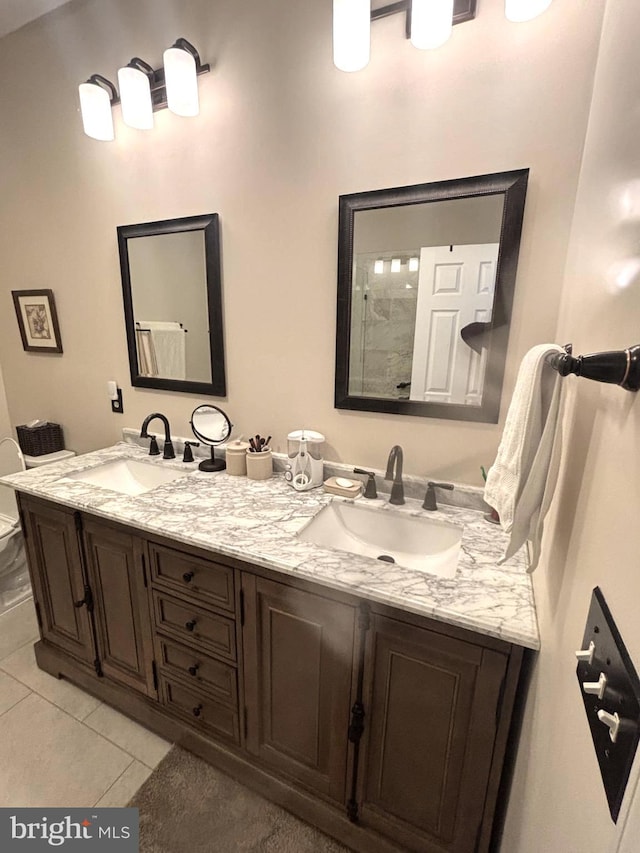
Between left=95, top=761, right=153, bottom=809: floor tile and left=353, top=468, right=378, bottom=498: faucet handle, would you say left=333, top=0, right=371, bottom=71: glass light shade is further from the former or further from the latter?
left=95, top=761, right=153, bottom=809: floor tile

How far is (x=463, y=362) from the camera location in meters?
1.27

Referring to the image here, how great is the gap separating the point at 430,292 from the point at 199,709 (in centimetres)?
159

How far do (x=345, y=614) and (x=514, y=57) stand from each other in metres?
1.54

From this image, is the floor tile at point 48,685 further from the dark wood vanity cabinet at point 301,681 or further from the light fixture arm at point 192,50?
the light fixture arm at point 192,50

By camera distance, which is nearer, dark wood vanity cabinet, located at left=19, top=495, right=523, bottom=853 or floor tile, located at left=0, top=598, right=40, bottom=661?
dark wood vanity cabinet, located at left=19, top=495, right=523, bottom=853

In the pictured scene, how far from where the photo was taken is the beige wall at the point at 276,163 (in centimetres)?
109

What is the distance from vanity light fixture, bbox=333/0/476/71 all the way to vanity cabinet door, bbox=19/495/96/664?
1730 mm

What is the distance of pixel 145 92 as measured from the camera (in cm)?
150

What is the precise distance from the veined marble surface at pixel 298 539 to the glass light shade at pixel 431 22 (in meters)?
1.35

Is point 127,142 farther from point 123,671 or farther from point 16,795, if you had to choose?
point 16,795

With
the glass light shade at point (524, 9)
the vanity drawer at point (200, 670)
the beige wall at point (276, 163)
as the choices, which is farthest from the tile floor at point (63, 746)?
the glass light shade at point (524, 9)

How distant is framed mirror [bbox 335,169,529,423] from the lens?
1166 mm

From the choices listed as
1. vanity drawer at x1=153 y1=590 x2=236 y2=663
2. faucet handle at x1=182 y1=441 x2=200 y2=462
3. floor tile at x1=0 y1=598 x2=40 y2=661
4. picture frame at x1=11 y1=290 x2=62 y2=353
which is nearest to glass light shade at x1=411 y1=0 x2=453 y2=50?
faucet handle at x1=182 y1=441 x2=200 y2=462

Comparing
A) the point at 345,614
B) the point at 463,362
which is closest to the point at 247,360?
the point at 463,362
